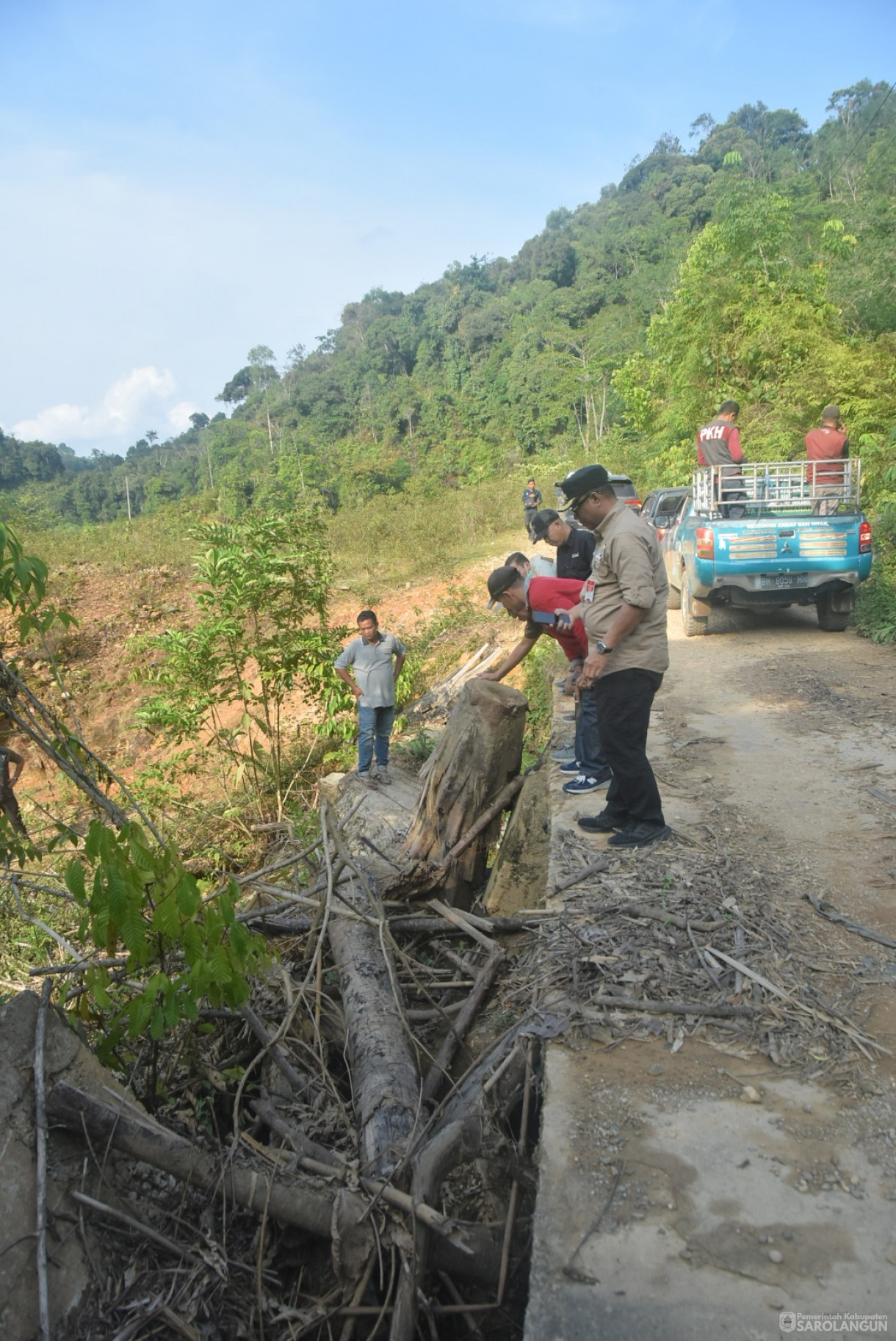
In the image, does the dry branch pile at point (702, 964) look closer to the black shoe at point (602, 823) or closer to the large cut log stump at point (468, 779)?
the black shoe at point (602, 823)

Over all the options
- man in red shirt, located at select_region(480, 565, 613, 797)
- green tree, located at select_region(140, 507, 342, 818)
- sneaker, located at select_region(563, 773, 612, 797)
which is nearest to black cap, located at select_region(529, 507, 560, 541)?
man in red shirt, located at select_region(480, 565, 613, 797)

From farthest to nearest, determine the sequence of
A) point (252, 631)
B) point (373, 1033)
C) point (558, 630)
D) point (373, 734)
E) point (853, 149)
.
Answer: point (853, 149) → point (252, 631) → point (373, 734) → point (558, 630) → point (373, 1033)

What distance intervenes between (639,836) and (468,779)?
111 cm

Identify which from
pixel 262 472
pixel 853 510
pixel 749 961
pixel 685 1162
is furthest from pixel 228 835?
pixel 262 472

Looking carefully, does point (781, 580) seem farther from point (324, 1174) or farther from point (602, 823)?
point (324, 1174)

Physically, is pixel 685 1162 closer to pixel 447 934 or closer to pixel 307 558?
pixel 447 934

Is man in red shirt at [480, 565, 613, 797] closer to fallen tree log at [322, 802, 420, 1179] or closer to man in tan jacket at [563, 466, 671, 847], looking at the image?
man in tan jacket at [563, 466, 671, 847]

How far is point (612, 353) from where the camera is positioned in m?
44.4

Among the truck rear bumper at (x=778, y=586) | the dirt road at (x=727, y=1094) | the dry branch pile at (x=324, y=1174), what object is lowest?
the dry branch pile at (x=324, y=1174)

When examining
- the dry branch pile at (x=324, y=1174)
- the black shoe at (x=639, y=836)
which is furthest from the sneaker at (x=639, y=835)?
the dry branch pile at (x=324, y=1174)

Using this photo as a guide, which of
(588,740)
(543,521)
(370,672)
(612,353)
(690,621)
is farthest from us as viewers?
(612,353)

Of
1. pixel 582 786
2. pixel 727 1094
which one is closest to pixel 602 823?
pixel 582 786

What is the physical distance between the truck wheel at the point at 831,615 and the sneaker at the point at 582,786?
19.8 feet

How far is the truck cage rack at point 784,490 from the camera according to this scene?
980 centimetres
